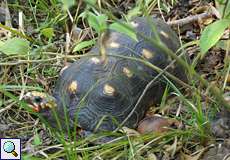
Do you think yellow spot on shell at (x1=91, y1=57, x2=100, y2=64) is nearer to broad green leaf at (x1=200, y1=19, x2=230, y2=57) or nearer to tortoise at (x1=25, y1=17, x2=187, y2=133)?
tortoise at (x1=25, y1=17, x2=187, y2=133)

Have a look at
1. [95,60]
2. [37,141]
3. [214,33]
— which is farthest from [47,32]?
[214,33]

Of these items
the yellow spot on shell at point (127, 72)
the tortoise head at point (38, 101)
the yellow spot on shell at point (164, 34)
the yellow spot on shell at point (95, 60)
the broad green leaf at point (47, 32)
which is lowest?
the tortoise head at point (38, 101)

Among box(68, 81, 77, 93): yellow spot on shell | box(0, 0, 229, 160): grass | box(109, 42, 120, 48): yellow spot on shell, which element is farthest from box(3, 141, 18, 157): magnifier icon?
box(109, 42, 120, 48): yellow spot on shell

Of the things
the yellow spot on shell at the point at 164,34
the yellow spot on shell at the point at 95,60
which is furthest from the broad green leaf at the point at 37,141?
the yellow spot on shell at the point at 164,34

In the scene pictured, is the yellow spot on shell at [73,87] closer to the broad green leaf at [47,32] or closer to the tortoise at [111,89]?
the tortoise at [111,89]

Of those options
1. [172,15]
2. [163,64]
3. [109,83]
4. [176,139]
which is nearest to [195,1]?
[172,15]

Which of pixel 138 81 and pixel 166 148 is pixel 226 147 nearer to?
pixel 166 148

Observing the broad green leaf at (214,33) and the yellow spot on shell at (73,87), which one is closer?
the broad green leaf at (214,33)
